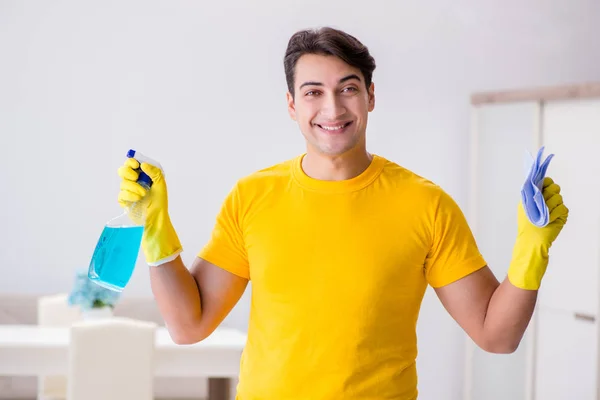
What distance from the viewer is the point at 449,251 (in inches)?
62.7

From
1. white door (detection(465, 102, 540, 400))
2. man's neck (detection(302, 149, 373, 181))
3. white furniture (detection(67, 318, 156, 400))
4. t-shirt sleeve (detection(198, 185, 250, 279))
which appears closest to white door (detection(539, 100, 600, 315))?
white door (detection(465, 102, 540, 400))

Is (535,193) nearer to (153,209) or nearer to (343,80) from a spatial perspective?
(343,80)

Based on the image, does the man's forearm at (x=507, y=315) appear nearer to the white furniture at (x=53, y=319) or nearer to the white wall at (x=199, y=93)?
the white furniture at (x=53, y=319)

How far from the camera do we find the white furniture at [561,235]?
3643 millimetres

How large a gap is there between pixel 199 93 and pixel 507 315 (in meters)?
3.10

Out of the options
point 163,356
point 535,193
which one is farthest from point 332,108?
point 163,356

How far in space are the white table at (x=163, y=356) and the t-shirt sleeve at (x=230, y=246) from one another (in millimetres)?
1937

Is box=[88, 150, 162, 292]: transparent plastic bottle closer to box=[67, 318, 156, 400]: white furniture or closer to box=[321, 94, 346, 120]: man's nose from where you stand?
box=[321, 94, 346, 120]: man's nose

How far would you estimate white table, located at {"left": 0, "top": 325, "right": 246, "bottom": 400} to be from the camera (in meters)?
3.41

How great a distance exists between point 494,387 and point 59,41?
266 centimetres

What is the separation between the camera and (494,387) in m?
4.40

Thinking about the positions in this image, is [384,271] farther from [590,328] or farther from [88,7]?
[88,7]

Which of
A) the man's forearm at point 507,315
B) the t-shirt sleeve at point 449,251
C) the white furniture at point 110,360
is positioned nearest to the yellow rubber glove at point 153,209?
the t-shirt sleeve at point 449,251

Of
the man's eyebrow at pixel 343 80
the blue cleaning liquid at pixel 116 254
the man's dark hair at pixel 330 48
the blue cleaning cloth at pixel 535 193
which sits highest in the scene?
the man's dark hair at pixel 330 48
